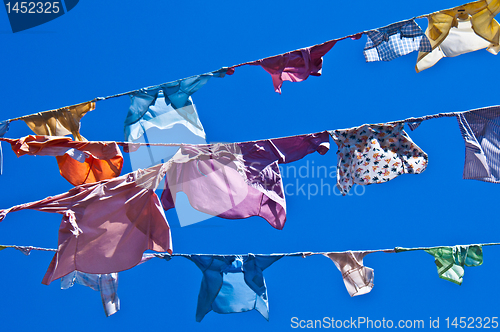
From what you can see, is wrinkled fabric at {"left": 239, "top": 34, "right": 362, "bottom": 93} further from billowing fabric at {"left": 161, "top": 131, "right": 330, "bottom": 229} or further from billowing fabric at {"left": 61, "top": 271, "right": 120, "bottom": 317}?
billowing fabric at {"left": 61, "top": 271, "right": 120, "bottom": 317}

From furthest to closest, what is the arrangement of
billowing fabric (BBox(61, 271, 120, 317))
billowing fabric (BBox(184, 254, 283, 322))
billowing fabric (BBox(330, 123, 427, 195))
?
billowing fabric (BBox(61, 271, 120, 317))
billowing fabric (BBox(184, 254, 283, 322))
billowing fabric (BBox(330, 123, 427, 195))

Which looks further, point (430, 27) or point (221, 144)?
point (221, 144)

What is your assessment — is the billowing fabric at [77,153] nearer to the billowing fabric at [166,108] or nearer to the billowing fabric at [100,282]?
the billowing fabric at [166,108]

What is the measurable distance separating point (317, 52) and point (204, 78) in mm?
754

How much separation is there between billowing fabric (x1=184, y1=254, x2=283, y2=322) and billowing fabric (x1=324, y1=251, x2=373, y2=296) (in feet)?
1.84

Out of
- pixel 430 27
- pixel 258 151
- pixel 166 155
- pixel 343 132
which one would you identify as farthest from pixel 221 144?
pixel 430 27

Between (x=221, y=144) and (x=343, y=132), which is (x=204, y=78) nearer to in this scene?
(x=221, y=144)

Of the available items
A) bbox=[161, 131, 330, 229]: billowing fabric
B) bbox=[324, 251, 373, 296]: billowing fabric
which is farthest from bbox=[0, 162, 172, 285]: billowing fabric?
bbox=[324, 251, 373, 296]: billowing fabric

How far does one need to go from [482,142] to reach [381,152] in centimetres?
63

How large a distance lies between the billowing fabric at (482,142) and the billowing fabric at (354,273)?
1056 millimetres

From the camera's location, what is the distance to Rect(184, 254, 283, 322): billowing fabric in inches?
154

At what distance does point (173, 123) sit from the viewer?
12.5 ft

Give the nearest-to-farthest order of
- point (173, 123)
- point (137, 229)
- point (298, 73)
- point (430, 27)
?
point (430, 27)
point (298, 73)
point (137, 229)
point (173, 123)

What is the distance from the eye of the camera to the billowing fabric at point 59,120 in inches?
143
